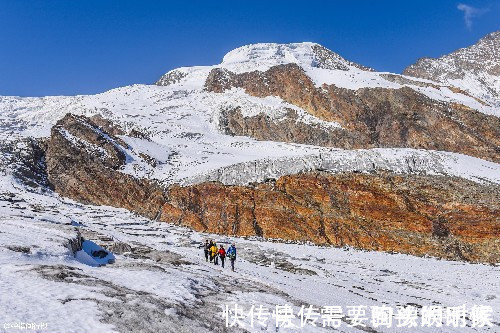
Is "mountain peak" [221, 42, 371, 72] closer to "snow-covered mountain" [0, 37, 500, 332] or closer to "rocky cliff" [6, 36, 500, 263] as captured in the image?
"snow-covered mountain" [0, 37, 500, 332]

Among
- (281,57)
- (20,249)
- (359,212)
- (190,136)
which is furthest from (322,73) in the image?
(20,249)

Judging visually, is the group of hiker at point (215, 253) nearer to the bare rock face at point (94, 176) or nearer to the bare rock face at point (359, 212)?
the bare rock face at point (359, 212)

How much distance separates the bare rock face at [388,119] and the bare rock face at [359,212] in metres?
38.0

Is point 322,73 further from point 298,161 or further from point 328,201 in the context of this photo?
point 328,201

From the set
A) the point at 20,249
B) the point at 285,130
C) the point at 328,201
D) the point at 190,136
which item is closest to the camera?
the point at 20,249

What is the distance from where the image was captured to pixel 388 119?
111125 mm

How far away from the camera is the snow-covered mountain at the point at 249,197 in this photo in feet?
69.8

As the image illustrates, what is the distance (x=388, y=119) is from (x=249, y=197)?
5965cm

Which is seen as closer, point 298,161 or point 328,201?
point 328,201

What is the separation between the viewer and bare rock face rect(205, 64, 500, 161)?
100 metres

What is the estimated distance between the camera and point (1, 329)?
42.6 feet

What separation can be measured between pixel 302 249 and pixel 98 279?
102 feet

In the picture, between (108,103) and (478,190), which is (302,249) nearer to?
(478,190)

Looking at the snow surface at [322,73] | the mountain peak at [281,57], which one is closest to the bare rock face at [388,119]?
the snow surface at [322,73]
